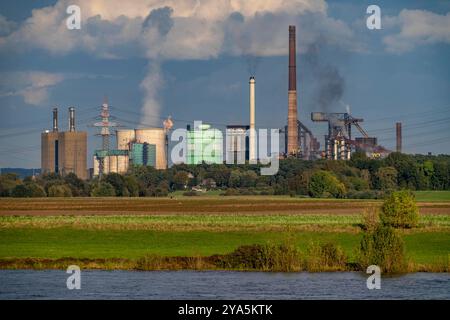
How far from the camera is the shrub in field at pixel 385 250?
4831cm

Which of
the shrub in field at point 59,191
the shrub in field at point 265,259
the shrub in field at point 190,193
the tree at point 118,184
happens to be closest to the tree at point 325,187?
the shrub in field at point 190,193

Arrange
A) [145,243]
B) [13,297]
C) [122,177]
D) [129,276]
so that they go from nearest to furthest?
[13,297]
[129,276]
[145,243]
[122,177]

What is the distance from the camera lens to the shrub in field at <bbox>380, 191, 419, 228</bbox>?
71.4 meters

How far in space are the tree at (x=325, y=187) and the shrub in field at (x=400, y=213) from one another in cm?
8061

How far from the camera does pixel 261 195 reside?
6870 inches

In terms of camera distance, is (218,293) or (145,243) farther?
(145,243)

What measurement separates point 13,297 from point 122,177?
426 feet

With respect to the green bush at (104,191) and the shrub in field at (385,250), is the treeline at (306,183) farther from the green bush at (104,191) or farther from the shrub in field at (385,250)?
the shrub in field at (385,250)

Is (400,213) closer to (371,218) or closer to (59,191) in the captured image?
(371,218)

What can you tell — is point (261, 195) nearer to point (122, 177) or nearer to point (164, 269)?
point (122, 177)

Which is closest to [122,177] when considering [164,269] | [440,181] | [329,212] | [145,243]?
[440,181]

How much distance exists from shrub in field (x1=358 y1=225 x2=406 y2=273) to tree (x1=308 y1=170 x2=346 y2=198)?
104m

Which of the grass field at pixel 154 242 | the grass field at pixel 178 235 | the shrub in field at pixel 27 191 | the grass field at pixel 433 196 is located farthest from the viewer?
the shrub in field at pixel 27 191
